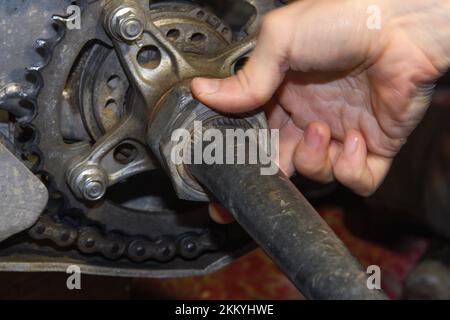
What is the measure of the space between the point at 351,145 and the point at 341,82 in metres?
0.08

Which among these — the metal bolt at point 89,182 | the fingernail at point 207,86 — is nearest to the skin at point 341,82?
the fingernail at point 207,86

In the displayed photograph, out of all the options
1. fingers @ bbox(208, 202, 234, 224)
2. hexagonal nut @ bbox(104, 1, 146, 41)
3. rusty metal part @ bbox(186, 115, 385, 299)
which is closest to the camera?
rusty metal part @ bbox(186, 115, 385, 299)

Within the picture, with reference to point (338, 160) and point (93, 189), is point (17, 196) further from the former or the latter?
point (338, 160)

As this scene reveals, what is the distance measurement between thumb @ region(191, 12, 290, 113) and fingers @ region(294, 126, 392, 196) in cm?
15

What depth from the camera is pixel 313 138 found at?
0.97 meters

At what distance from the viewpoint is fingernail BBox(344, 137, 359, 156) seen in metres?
0.99

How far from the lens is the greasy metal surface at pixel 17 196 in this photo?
804 millimetres

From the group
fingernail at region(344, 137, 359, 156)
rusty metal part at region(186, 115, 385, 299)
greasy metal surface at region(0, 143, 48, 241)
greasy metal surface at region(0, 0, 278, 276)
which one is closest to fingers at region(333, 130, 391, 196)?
fingernail at region(344, 137, 359, 156)

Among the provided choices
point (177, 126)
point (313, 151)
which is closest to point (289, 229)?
point (177, 126)

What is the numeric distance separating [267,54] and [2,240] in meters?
0.32

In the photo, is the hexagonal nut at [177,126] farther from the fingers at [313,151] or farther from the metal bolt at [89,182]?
the fingers at [313,151]

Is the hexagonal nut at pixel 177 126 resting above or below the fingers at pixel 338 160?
above

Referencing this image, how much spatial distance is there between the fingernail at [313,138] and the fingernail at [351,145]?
0.13 feet

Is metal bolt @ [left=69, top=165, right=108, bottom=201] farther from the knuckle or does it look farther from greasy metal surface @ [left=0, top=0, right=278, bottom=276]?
the knuckle
